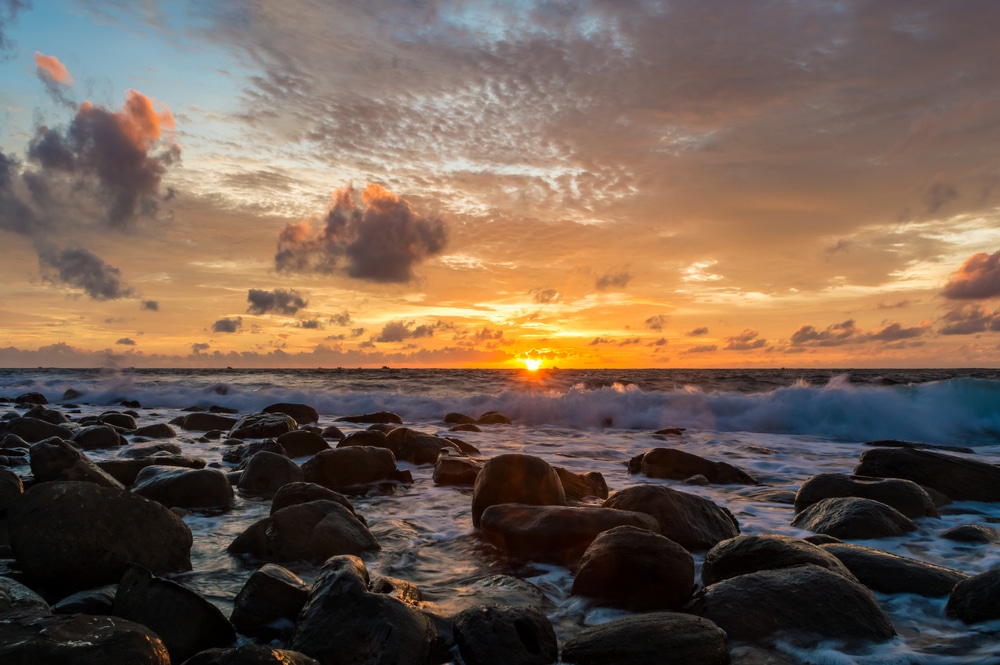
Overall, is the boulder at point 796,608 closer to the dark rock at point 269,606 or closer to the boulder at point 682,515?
the boulder at point 682,515

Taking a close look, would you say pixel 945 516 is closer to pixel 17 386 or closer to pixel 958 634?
pixel 958 634

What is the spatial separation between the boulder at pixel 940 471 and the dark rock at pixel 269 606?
7393 millimetres

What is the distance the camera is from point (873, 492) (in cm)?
629

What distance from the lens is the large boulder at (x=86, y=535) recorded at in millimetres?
3668

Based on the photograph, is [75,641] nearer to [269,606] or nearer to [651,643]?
[269,606]

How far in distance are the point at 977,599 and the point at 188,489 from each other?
6459 mm

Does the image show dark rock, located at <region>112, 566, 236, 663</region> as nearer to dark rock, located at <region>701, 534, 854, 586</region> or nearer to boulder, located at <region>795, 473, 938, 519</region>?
dark rock, located at <region>701, 534, 854, 586</region>

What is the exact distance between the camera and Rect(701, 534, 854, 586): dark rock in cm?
380

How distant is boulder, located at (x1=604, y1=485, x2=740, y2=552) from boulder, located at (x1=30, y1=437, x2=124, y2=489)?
4.62m

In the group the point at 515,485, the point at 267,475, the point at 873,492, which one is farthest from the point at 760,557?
the point at 267,475

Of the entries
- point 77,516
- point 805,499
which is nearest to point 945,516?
point 805,499

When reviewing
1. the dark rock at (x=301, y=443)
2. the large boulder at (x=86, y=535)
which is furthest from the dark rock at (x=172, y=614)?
the dark rock at (x=301, y=443)

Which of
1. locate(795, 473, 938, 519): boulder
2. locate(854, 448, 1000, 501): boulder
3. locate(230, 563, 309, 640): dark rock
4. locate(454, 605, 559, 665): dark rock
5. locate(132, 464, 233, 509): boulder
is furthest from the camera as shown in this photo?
locate(854, 448, 1000, 501): boulder

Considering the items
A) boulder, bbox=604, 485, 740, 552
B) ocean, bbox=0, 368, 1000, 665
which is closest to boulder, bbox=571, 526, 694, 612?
ocean, bbox=0, 368, 1000, 665
